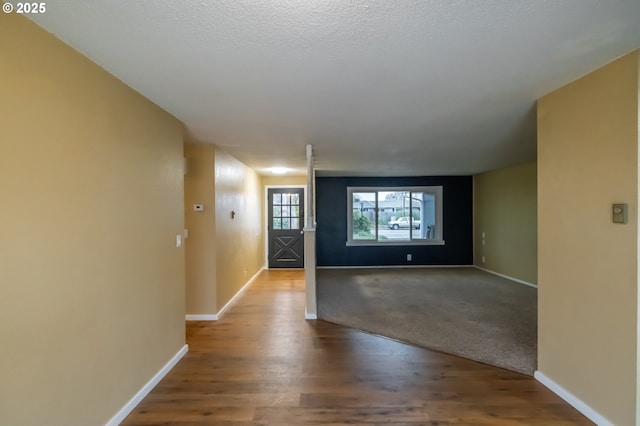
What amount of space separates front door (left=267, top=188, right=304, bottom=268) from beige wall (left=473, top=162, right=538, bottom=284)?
4252 millimetres

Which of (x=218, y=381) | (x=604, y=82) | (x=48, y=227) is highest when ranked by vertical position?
(x=604, y=82)

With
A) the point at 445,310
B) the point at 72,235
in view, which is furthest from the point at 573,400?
the point at 72,235

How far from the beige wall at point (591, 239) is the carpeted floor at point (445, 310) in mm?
682

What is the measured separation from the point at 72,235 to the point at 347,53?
179 centimetres

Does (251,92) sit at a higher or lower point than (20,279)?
higher

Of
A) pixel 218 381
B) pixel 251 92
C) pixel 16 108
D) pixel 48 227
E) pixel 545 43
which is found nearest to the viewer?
pixel 16 108

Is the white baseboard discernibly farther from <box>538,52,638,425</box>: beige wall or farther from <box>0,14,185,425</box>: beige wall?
<box>538,52,638,425</box>: beige wall

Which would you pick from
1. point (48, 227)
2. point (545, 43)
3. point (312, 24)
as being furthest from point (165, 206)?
point (545, 43)

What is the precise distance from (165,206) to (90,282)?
102 cm

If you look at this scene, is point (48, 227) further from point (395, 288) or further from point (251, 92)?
point (395, 288)

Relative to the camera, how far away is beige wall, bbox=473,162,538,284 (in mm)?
5633

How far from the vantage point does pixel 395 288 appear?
18.6 feet

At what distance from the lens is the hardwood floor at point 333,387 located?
Result: 2.13 meters

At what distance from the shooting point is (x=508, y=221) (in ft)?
20.5
